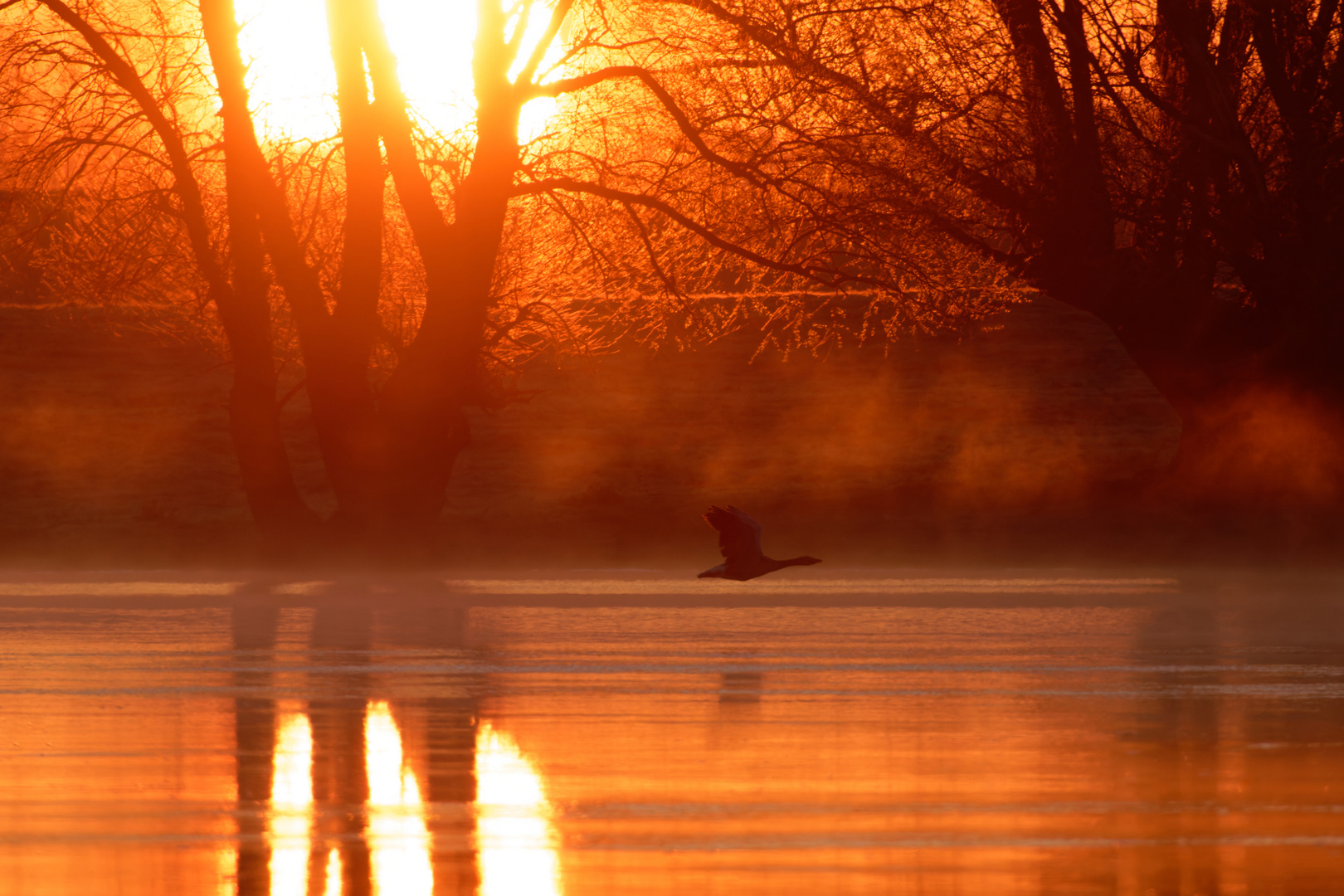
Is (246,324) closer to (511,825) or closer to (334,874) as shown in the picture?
(511,825)

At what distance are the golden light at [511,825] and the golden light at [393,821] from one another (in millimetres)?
196

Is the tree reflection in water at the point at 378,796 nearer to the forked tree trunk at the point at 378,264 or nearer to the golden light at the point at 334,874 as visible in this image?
the golden light at the point at 334,874

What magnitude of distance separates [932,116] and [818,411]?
1350cm

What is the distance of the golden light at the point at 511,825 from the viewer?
6.24 metres

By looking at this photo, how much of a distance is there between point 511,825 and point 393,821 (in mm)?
422

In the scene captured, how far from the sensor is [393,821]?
7.25 meters

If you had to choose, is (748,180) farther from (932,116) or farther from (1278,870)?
(1278,870)

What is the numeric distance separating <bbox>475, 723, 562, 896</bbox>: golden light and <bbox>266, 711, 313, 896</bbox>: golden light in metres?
0.57

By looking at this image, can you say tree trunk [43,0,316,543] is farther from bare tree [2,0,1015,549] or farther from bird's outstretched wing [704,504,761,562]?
bird's outstretched wing [704,504,761,562]

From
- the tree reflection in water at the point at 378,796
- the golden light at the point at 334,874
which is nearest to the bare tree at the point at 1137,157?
the tree reflection in water at the point at 378,796

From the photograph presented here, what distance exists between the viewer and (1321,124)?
957 inches

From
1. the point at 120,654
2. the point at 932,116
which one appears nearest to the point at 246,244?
the point at 932,116

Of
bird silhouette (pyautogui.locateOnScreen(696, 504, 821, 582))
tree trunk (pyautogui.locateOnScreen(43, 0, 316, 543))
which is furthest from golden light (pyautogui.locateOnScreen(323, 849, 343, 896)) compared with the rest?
tree trunk (pyautogui.locateOnScreen(43, 0, 316, 543))

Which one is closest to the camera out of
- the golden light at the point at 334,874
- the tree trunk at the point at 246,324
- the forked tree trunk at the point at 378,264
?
the golden light at the point at 334,874
